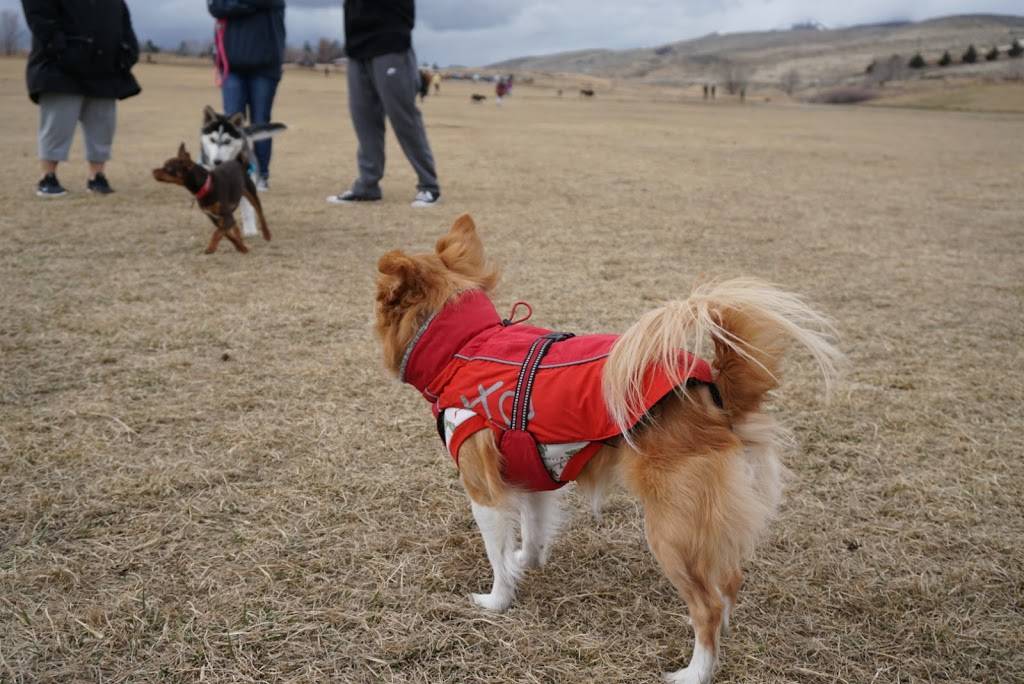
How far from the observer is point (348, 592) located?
7.09ft

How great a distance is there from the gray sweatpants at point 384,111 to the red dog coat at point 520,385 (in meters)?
5.46

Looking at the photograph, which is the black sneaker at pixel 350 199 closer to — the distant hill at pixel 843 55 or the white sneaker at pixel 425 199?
the white sneaker at pixel 425 199

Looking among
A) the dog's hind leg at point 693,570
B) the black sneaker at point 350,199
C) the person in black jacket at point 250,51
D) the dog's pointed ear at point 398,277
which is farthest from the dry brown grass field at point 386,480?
the person in black jacket at point 250,51

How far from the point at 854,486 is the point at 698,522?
4.60 ft

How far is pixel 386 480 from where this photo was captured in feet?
9.07

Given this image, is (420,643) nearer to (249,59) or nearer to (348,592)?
(348,592)

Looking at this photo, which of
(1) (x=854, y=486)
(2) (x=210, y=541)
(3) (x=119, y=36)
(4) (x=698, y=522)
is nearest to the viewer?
(4) (x=698, y=522)

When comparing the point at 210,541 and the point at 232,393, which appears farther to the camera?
the point at 232,393

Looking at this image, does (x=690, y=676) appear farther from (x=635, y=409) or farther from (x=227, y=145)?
(x=227, y=145)

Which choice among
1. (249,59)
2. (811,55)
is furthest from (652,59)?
(249,59)

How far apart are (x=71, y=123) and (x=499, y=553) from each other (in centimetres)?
735

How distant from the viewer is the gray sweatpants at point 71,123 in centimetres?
714

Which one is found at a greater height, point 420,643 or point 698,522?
point 698,522

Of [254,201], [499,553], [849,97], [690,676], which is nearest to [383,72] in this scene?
[254,201]
